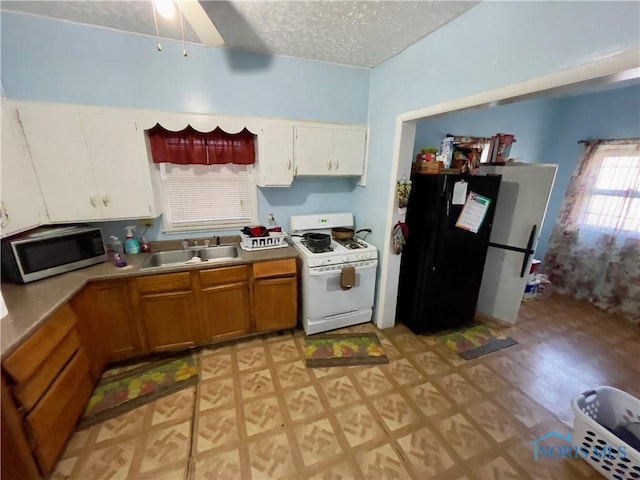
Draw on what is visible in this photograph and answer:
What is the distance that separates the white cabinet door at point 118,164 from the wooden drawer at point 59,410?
1128 mm

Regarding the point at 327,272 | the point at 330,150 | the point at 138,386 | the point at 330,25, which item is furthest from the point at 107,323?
the point at 330,25

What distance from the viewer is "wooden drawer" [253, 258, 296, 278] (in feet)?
7.72

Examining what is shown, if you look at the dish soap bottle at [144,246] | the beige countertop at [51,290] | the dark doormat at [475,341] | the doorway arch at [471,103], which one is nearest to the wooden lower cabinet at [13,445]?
the beige countertop at [51,290]

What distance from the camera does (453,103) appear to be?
1756 mm

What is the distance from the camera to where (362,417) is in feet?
5.89

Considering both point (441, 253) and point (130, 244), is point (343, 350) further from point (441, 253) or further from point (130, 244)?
point (130, 244)

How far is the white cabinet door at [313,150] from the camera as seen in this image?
8.21 feet

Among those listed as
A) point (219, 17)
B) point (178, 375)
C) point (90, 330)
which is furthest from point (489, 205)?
point (90, 330)

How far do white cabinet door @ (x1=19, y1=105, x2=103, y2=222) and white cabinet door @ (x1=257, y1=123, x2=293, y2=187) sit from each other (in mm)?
1349

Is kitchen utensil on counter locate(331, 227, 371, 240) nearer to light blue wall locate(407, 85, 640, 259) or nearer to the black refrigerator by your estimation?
the black refrigerator

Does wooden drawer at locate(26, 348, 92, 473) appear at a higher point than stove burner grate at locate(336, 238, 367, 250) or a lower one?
lower

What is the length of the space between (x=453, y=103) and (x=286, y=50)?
1.51 m

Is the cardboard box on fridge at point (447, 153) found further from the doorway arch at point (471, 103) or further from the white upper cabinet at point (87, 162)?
the white upper cabinet at point (87, 162)

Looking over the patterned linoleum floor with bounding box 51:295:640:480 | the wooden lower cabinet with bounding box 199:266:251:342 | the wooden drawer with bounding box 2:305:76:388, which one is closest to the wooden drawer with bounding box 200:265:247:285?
the wooden lower cabinet with bounding box 199:266:251:342
